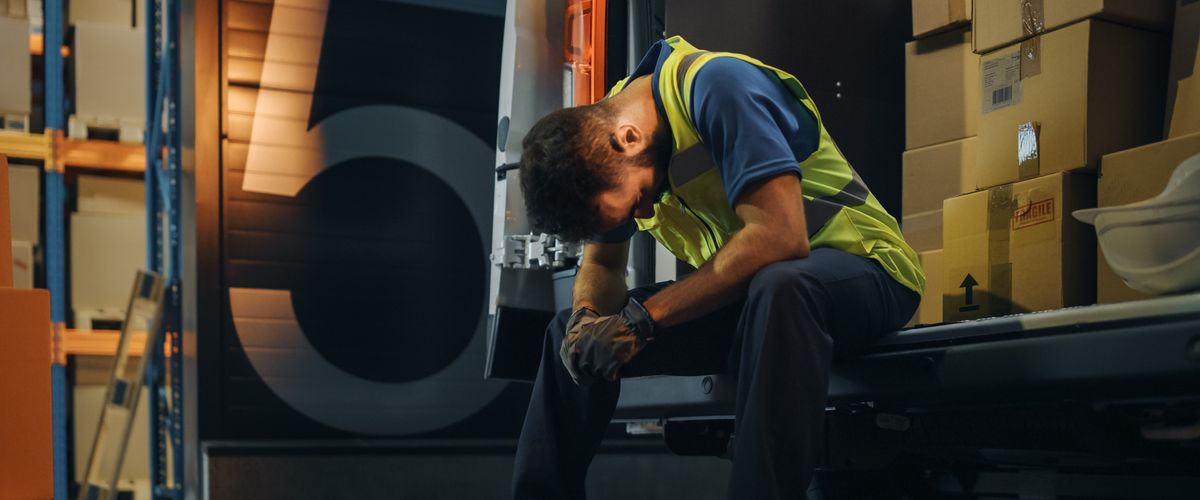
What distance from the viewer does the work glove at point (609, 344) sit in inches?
79.7

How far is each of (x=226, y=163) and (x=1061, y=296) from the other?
10.8 ft

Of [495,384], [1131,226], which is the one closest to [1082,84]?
[1131,226]

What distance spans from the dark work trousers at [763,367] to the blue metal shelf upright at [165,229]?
2.91 meters

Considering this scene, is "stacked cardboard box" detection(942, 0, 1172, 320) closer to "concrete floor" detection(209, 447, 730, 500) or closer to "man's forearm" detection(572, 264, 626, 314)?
"man's forearm" detection(572, 264, 626, 314)

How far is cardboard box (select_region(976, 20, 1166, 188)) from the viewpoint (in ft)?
7.48

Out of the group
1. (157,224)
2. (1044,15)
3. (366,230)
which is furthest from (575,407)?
(157,224)

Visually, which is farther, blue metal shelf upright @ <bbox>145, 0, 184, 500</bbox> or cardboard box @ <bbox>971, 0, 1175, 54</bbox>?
blue metal shelf upright @ <bbox>145, 0, 184, 500</bbox>

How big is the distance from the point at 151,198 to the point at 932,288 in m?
3.96

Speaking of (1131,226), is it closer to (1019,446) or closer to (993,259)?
(1019,446)

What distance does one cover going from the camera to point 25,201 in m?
5.61

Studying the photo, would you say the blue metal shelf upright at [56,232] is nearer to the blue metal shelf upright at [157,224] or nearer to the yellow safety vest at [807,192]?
the blue metal shelf upright at [157,224]

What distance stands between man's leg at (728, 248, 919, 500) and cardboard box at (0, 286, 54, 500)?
65.9 inches

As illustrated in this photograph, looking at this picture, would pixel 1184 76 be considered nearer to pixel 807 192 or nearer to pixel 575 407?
pixel 807 192

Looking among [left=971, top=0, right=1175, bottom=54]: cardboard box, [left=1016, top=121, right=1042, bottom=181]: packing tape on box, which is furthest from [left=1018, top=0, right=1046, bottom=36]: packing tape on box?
[left=1016, top=121, right=1042, bottom=181]: packing tape on box
